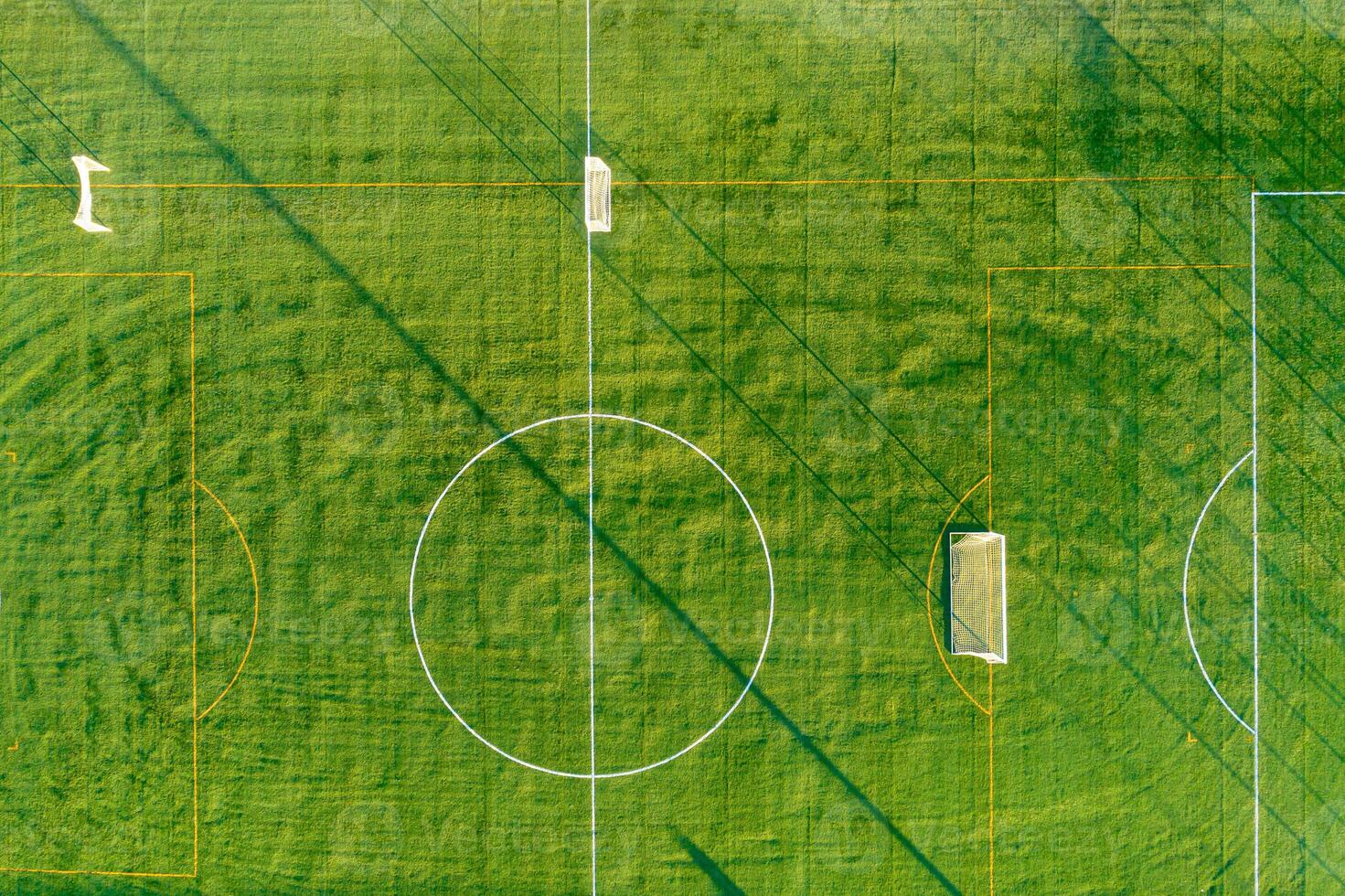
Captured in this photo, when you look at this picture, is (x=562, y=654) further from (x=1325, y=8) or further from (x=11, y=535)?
(x=1325, y=8)

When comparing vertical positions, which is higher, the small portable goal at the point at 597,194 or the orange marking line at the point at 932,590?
the small portable goal at the point at 597,194

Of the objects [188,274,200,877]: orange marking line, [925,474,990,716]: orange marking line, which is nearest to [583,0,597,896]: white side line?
[925,474,990,716]: orange marking line

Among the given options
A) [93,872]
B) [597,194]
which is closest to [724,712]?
[597,194]

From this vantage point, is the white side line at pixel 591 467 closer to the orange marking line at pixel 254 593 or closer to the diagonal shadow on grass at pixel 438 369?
the diagonal shadow on grass at pixel 438 369

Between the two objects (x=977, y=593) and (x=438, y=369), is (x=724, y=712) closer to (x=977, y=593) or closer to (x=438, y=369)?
(x=977, y=593)

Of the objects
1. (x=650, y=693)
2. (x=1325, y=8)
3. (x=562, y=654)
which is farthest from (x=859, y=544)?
(x=1325, y=8)

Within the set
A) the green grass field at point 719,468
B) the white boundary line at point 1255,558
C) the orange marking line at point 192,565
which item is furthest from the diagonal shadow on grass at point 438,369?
the white boundary line at point 1255,558
